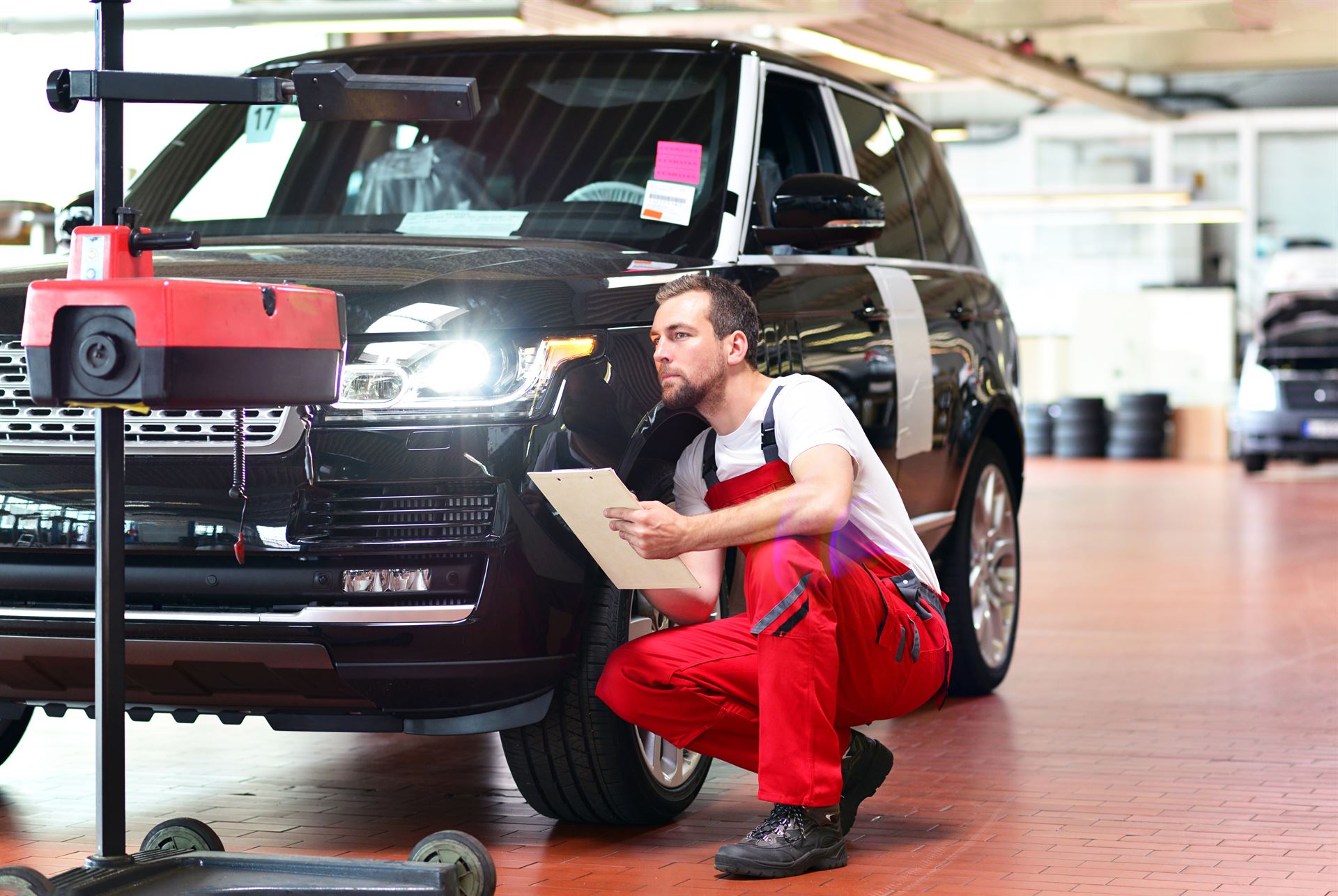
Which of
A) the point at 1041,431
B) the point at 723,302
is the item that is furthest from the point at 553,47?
the point at 1041,431

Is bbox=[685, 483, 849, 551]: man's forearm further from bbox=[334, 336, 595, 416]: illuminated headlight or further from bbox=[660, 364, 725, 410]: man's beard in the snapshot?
bbox=[334, 336, 595, 416]: illuminated headlight

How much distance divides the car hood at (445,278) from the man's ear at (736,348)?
19 cm

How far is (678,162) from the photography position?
4750 millimetres

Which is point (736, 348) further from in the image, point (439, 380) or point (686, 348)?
point (439, 380)

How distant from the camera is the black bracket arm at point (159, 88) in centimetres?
302

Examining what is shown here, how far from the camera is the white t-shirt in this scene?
397cm

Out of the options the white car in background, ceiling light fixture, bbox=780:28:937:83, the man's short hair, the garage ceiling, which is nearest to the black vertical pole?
the man's short hair

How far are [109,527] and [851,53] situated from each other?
11.8 meters

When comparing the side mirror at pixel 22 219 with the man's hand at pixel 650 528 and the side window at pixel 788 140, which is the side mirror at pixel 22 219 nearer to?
the side window at pixel 788 140

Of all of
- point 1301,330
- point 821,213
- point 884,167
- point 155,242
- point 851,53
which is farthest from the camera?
point 1301,330

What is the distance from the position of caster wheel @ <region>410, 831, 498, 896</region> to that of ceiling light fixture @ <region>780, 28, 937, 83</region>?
10.9m

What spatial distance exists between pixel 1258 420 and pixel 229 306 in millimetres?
19292

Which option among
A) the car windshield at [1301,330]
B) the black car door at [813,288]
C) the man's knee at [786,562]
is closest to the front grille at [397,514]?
the man's knee at [786,562]

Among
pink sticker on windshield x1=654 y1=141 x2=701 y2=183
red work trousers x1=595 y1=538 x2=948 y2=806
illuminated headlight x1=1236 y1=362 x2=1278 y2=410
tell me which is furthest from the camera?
illuminated headlight x1=1236 y1=362 x2=1278 y2=410
